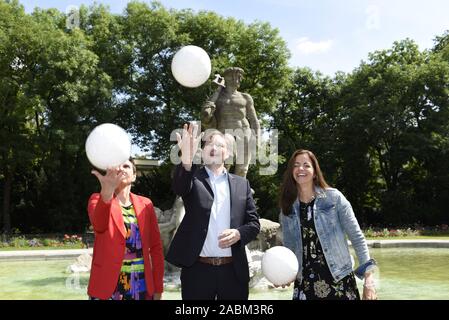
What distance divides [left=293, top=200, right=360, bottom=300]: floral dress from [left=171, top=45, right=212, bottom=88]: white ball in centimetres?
156

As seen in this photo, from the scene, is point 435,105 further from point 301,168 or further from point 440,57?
point 301,168

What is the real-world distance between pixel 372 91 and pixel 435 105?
3211mm

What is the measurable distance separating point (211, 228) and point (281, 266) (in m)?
0.54

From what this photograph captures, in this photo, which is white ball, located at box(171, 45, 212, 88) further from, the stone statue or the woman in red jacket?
the stone statue

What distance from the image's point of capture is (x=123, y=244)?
3.09m

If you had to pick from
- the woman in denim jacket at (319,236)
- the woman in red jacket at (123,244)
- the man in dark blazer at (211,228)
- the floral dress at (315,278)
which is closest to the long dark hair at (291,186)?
the woman in denim jacket at (319,236)

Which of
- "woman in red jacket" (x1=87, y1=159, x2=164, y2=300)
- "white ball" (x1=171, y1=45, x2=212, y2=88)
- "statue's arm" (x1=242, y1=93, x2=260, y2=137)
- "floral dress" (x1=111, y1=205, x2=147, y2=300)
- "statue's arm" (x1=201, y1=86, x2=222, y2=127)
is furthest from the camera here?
"statue's arm" (x1=242, y1=93, x2=260, y2=137)

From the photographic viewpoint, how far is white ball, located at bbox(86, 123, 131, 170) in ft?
9.91

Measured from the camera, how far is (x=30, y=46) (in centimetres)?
2039

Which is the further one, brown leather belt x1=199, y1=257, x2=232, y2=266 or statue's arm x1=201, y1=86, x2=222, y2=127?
statue's arm x1=201, y1=86, x2=222, y2=127

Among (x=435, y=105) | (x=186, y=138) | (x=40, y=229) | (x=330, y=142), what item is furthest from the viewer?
(x=330, y=142)

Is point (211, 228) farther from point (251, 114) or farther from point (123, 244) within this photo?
point (251, 114)

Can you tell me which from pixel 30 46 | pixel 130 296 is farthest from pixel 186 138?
pixel 30 46

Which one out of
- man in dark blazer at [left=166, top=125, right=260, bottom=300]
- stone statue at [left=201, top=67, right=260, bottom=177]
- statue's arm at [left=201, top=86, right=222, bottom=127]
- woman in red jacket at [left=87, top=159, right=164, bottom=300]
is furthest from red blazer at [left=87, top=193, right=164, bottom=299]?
stone statue at [left=201, top=67, right=260, bottom=177]
